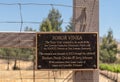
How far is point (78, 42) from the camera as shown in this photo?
5.50 meters

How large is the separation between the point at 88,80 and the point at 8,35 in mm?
1552

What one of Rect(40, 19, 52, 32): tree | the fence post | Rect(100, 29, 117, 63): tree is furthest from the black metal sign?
Rect(100, 29, 117, 63): tree

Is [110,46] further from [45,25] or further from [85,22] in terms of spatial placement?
[85,22]

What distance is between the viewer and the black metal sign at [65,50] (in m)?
5.47

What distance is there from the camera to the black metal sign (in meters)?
5.47

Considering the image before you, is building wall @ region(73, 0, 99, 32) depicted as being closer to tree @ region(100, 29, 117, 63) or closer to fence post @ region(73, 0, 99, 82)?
fence post @ region(73, 0, 99, 82)

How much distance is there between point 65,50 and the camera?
547 centimetres

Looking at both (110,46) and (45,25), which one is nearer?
(45,25)

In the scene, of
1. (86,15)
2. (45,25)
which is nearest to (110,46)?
(45,25)

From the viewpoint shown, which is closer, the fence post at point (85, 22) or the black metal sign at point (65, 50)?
the black metal sign at point (65, 50)

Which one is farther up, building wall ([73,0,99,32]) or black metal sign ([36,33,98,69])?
building wall ([73,0,99,32])

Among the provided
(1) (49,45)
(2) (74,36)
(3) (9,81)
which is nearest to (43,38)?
(1) (49,45)

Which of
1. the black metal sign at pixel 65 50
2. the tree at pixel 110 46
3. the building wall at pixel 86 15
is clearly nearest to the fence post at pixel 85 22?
the building wall at pixel 86 15

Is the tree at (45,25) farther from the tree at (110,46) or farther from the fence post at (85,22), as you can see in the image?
the tree at (110,46)
